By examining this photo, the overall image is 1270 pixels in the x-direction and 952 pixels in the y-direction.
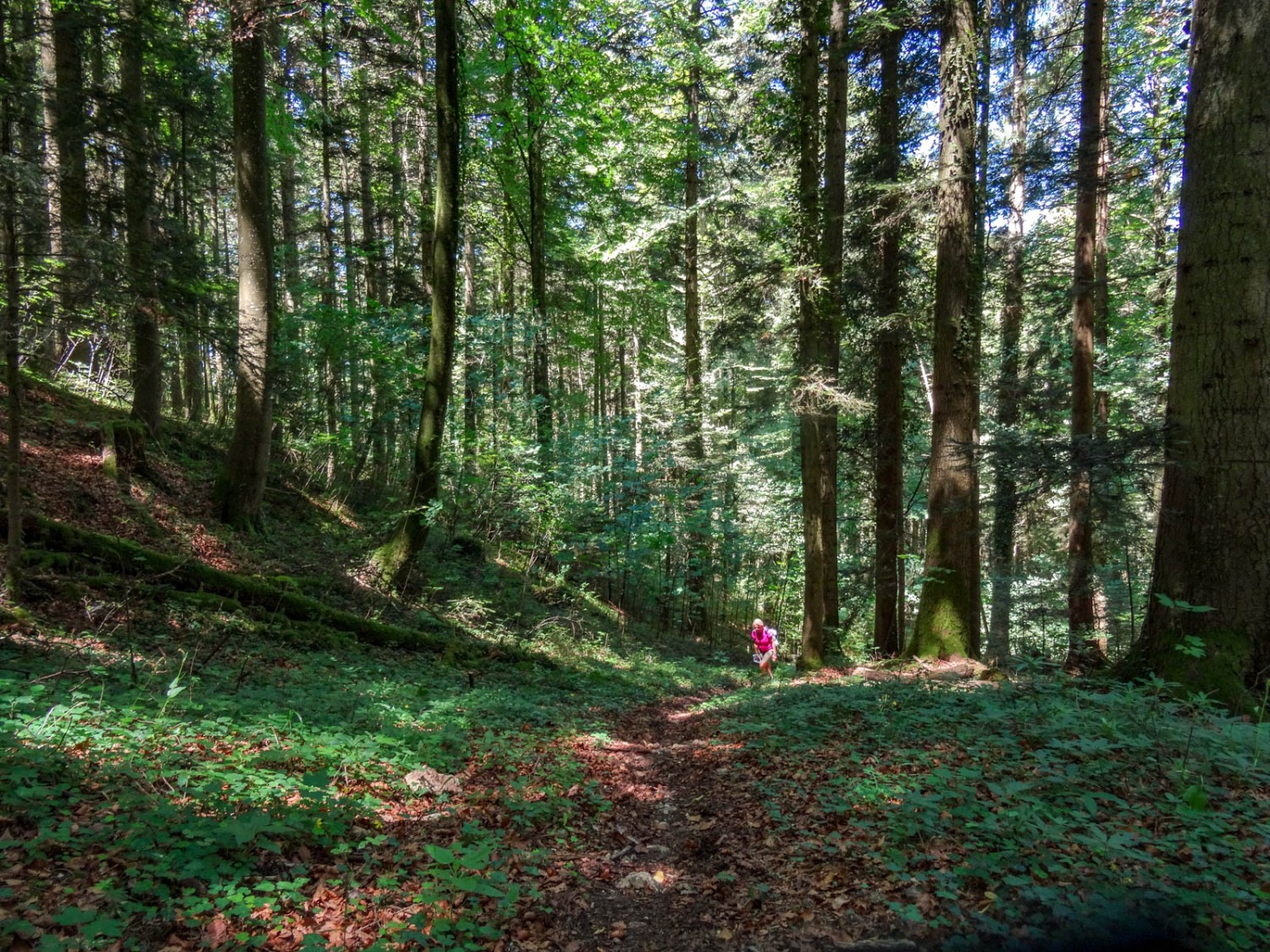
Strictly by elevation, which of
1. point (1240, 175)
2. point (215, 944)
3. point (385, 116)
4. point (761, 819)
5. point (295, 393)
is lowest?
point (761, 819)

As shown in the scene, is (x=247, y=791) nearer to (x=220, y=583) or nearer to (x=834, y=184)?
(x=220, y=583)

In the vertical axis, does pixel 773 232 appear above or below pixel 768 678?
above

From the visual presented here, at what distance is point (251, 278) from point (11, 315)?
5284mm

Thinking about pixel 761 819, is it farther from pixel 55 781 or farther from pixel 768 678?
pixel 768 678

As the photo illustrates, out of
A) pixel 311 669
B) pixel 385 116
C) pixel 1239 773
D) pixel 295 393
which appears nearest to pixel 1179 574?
pixel 1239 773

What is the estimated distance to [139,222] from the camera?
9.24 m

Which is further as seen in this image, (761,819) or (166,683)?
(166,683)

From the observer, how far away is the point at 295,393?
12.2 metres

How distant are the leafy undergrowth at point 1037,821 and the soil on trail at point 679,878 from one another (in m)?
0.14

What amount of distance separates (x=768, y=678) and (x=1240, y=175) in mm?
9220

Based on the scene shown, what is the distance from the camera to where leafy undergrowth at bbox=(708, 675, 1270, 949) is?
2.76 metres

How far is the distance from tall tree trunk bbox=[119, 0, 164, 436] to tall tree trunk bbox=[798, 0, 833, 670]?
28.2 feet

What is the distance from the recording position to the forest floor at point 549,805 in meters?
2.88

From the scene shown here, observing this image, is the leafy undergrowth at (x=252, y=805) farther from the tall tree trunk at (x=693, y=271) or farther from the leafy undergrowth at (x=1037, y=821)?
the tall tree trunk at (x=693, y=271)
